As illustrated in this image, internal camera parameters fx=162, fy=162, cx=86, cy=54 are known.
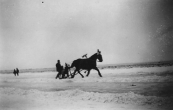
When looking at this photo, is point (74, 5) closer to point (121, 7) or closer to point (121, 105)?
point (121, 7)

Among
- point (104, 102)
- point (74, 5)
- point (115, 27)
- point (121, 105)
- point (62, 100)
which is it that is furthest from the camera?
point (74, 5)

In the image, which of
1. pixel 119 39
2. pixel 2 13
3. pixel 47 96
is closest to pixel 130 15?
pixel 119 39

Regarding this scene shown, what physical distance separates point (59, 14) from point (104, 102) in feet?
13.4

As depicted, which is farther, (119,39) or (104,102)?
(119,39)

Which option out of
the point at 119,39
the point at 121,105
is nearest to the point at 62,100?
the point at 121,105

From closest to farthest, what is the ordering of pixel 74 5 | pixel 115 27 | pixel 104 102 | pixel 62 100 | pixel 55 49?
1. pixel 104 102
2. pixel 62 100
3. pixel 115 27
4. pixel 74 5
5. pixel 55 49

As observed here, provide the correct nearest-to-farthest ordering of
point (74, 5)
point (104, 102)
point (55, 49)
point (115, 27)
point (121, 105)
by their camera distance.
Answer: point (121, 105) < point (104, 102) < point (115, 27) < point (74, 5) < point (55, 49)

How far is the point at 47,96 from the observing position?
244 inches

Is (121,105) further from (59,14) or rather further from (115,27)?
(59,14)

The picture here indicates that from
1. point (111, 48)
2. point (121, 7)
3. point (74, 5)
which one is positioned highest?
point (74, 5)

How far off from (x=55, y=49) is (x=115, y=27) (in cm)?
278

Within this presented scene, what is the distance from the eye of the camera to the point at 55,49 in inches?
280

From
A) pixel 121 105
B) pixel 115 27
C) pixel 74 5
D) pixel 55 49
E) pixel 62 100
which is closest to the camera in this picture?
pixel 121 105

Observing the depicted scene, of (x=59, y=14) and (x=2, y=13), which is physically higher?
(x=2, y=13)
